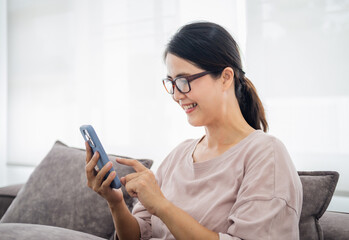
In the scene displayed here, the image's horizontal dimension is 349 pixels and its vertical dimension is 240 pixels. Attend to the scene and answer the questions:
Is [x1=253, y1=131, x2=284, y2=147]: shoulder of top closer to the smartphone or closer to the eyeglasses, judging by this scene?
the eyeglasses

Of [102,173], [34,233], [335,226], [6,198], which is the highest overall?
[102,173]

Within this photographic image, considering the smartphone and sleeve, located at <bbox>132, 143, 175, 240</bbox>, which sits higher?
the smartphone

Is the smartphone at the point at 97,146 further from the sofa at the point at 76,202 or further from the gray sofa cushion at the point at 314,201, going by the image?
the gray sofa cushion at the point at 314,201

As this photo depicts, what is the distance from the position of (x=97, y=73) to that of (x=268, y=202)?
201 centimetres

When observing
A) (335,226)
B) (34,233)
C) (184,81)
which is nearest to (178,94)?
(184,81)

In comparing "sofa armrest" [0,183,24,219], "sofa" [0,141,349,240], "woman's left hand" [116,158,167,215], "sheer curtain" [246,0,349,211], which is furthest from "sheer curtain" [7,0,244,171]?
"woman's left hand" [116,158,167,215]

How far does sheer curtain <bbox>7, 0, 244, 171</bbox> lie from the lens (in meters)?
2.38

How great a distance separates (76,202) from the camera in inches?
64.7

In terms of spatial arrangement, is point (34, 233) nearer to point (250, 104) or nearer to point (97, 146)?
point (97, 146)

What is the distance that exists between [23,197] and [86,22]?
1.51 meters

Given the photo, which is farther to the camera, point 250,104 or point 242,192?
point 250,104

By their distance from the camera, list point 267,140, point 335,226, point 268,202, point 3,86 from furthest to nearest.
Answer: point 3,86, point 335,226, point 267,140, point 268,202

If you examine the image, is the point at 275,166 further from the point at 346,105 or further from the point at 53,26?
the point at 53,26

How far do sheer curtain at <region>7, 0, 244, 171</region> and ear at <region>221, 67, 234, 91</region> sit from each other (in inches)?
37.9
